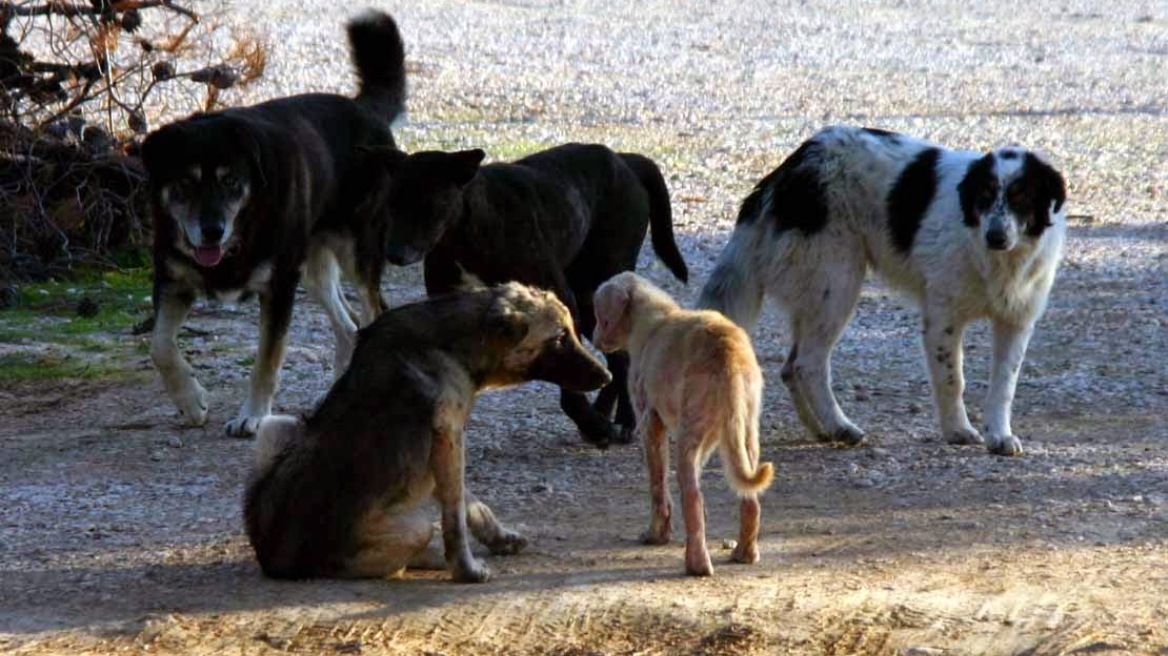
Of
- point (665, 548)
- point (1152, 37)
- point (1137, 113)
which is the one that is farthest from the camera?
point (1152, 37)

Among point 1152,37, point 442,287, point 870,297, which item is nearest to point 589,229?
point 442,287

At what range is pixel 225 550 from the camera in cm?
744

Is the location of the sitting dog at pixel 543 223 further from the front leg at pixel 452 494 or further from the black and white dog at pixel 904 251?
the front leg at pixel 452 494

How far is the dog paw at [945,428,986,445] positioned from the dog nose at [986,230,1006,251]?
950 mm

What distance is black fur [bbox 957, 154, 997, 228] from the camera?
938cm

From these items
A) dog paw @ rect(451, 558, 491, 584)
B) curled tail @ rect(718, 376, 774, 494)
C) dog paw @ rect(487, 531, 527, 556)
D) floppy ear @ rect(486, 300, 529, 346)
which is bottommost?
dog paw @ rect(487, 531, 527, 556)

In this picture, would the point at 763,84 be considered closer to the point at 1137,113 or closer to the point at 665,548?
the point at 1137,113

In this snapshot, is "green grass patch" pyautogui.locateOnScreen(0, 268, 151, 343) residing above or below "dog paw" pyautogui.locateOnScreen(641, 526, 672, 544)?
below

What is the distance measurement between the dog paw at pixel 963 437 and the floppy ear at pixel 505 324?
10.6 feet

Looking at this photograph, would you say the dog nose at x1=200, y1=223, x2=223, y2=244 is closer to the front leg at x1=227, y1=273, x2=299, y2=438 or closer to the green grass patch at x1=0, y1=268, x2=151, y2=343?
the front leg at x1=227, y1=273, x2=299, y2=438

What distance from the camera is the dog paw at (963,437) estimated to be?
31.1 feet

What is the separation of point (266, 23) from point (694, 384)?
20.2 meters

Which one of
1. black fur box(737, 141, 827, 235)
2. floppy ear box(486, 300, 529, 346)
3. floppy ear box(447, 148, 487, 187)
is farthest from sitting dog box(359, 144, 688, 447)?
floppy ear box(486, 300, 529, 346)

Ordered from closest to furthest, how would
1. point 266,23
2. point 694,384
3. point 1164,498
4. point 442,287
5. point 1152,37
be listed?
point 694,384
point 1164,498
point 442,287
point 266,23
point 1152,37
